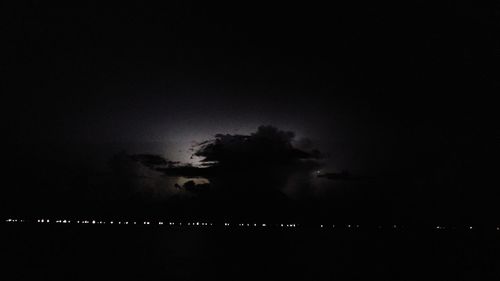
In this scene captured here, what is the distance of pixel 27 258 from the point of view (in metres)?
96.1

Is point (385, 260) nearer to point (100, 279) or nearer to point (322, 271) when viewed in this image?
point (322, 271)

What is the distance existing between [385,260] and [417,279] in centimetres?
2735

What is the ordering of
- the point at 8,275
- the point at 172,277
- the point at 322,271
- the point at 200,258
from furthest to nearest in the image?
the point at 200,258
the point at 322,271
the point at 172,277
the point at 8,275

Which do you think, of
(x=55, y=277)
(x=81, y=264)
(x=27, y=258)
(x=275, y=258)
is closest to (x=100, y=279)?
(x=55, y=277)

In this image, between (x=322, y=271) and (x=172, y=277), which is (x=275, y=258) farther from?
(x=172, y=277)

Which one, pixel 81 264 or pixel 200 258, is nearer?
pixel 81 264

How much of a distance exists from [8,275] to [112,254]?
3960 centimetres

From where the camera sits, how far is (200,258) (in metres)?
108

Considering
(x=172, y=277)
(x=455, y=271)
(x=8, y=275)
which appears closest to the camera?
(x=8, y=275)

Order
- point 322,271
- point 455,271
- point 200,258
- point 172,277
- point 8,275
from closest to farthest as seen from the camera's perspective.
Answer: point 8,275 → point 172,277 → point 322,271 → point 455,271 → point 200,258

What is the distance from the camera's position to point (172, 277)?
250 ft

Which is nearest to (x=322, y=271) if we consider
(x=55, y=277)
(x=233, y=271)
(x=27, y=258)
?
(x=233, y=271)

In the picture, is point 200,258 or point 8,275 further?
point 200,258

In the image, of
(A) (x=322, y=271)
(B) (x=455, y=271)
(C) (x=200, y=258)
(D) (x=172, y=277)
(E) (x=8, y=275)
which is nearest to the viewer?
A: (E) (x=8, y=275)
